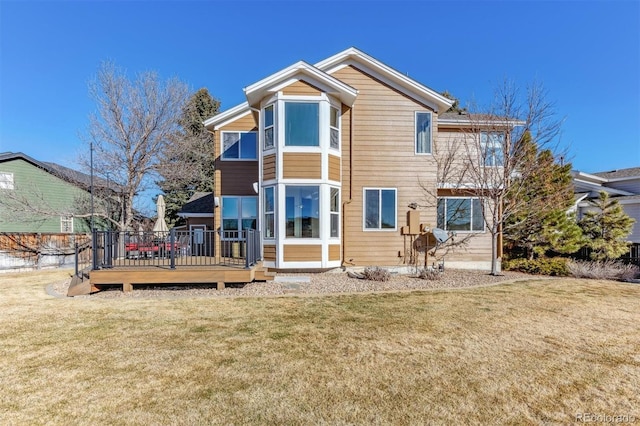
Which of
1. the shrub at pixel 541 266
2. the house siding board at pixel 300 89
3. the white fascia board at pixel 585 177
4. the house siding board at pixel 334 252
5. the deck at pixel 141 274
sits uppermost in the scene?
the house siding board at pixel 300 89

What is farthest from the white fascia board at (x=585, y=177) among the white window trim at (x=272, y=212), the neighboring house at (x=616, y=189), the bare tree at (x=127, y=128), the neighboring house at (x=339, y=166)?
the bare tree at (x=127, y=128)

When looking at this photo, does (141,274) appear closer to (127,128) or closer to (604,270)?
(127,128)

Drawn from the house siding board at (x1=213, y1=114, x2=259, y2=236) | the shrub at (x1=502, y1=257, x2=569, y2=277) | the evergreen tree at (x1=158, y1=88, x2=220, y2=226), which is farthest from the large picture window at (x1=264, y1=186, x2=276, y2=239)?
the evergreen tree at (x1=158, y1=88, x2=220, y2=226)

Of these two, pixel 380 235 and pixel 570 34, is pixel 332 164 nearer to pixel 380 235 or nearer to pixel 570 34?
pixel 380 235

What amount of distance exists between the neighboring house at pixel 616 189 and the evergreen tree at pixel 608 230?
5.32 m

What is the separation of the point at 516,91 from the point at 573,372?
451 inches

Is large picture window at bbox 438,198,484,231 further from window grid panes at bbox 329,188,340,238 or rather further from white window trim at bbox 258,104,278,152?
white window trim at bbox 258,104,278,152

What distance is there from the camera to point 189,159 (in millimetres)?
23500

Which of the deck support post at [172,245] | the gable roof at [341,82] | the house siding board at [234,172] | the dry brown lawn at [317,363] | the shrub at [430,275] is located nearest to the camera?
the dry brown lawn at [317,363]

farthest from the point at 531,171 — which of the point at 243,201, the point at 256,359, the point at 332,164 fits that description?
the point at 256,359

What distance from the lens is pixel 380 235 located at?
458 inches

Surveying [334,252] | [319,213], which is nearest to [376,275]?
[334,252]

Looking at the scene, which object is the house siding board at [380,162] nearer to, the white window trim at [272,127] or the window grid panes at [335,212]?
the window grid panes at [335,212]

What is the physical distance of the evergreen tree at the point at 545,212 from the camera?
12.5 meters
